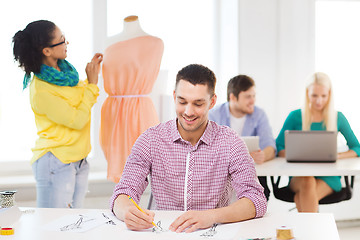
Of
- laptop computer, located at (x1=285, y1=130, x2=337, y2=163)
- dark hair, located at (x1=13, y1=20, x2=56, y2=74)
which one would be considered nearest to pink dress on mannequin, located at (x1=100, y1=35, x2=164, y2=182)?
dark hair, located at (x1=13, y1=20, x2=56, y2=74)

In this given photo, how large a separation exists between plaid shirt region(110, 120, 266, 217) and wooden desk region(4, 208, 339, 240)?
0.16m

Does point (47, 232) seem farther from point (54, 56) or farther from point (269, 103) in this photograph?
point (269, 103)

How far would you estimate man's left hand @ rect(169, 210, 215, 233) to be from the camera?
1.84 meters

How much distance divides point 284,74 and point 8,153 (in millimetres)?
2294

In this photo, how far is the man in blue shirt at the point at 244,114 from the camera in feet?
12.4

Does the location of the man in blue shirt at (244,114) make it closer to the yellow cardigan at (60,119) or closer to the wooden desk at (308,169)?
the wooden desk at (308,169)

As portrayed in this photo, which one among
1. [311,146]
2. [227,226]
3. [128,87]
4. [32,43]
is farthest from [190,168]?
[311,146]

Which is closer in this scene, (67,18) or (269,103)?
(67,18)

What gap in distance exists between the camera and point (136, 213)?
1863 mm

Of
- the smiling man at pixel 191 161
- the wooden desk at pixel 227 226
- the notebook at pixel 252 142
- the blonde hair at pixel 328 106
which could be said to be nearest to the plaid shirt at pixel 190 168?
the smiling man at pixel 191 161

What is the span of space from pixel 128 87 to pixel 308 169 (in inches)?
46.3

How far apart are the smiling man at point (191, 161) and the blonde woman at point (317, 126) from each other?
1533 mm

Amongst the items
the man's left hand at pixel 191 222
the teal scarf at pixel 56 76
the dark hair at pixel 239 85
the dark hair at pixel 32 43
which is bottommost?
the man's left hand at pixel 191 222

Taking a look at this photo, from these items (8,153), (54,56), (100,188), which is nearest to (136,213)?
(54,56)
